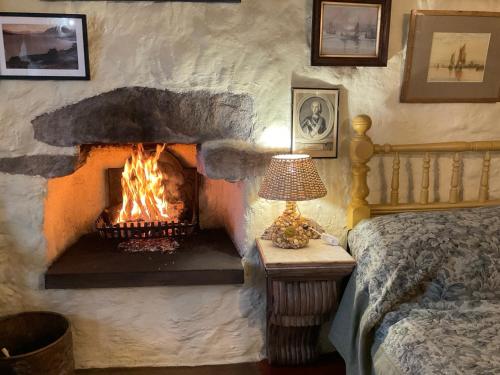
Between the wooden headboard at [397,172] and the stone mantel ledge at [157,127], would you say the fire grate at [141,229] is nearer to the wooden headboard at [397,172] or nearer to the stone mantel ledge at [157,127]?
the stone mantel ledge at [157,127]

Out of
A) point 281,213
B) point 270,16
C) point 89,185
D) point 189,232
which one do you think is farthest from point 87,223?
point 270,16

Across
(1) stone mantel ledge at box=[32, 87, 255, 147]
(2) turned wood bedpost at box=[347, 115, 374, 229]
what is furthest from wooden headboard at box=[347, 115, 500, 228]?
(1) stone mantel ledge at box=[32, 87, 255, 147]

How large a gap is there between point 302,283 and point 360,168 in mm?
641

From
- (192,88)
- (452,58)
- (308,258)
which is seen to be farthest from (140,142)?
(452,58)

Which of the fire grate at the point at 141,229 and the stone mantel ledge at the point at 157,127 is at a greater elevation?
the stone mantel ledge at the point at 157,127

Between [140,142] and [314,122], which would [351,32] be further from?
[140,142]

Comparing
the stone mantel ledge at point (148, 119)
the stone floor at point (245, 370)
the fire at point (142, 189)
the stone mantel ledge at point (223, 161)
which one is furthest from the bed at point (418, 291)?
the fire at point (142, 189)

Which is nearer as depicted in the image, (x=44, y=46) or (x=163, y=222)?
(x=44, y=46)

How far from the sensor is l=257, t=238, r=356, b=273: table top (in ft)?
6.45

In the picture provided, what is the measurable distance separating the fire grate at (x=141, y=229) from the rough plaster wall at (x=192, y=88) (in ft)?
1.30

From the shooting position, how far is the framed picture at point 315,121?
2.23 meters

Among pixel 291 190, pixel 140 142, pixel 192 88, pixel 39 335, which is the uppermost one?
pixel 192 88

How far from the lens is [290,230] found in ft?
6.98

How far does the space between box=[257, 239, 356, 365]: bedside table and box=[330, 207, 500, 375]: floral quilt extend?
8 cm
